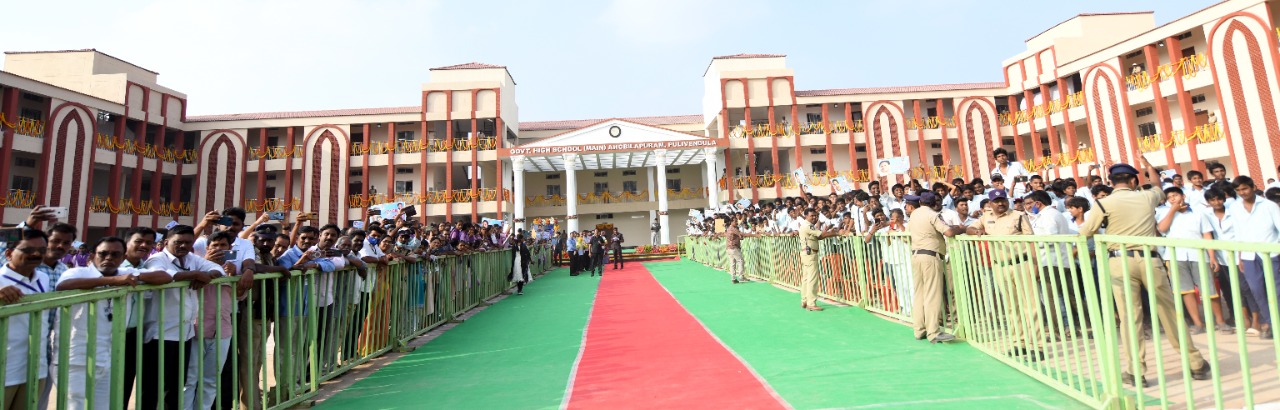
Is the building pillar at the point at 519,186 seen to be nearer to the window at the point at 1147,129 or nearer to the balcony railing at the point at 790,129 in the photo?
the balcony railing at the point at 790,129

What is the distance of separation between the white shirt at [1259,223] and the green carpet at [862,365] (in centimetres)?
263

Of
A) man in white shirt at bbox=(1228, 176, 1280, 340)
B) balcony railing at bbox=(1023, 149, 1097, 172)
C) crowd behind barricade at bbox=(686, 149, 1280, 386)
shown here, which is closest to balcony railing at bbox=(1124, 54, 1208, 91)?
balcony railing at bbox=(1023, 149, 1097, 172)

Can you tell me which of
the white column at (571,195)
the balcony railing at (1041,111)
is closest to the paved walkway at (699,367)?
the white column at (571,195)

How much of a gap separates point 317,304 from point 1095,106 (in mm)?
26966

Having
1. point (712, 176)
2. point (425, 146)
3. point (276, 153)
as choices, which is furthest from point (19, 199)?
point (712, 176)

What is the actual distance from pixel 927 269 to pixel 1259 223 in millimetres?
2752

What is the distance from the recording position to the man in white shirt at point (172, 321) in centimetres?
313

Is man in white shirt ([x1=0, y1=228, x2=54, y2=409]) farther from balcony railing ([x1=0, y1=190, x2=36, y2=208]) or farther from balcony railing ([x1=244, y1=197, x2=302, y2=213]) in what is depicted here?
balcony railing ([x1=244, y1=197, x2=302, y2=213])

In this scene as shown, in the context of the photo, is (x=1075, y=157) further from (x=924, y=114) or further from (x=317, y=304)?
(x=317, y=304)

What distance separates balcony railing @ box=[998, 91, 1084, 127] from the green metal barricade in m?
26.7

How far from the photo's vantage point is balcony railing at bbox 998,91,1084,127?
23297mm

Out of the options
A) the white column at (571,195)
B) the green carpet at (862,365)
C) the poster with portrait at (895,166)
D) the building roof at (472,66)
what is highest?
the building roof at (472,66)

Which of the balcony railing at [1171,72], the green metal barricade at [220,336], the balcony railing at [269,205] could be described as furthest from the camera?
the balcony railing at [269,205]

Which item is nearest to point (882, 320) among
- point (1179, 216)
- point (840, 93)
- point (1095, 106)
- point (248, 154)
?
point (1179, 216)
